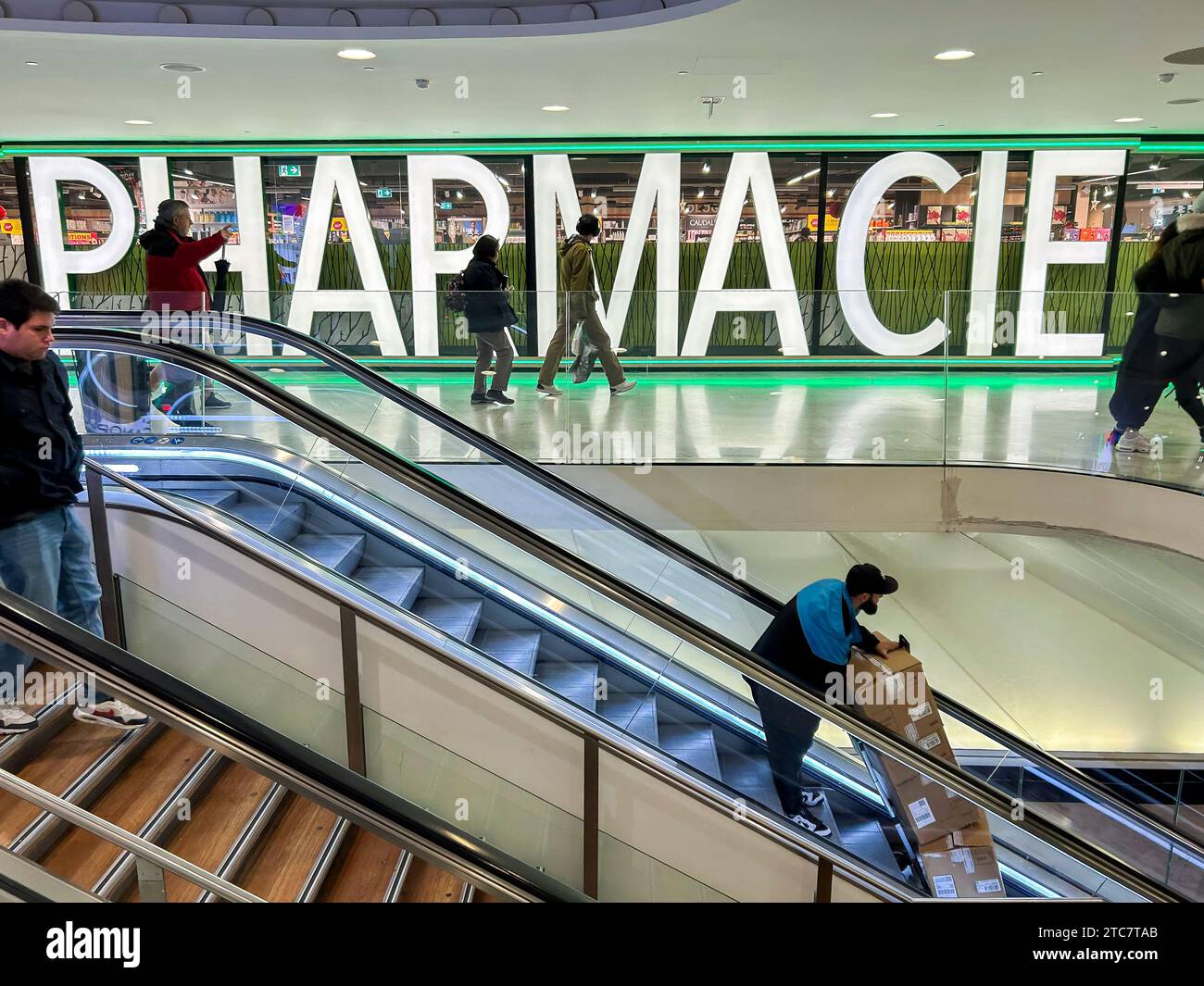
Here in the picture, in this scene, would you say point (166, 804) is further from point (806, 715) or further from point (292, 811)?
point (806, 715)

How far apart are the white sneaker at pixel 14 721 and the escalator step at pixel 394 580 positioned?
1582 mm

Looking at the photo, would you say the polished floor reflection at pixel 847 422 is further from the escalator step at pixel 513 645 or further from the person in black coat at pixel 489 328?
the escalator step at pixel 513 645

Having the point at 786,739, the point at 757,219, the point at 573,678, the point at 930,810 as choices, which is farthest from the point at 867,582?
the point at 757,219

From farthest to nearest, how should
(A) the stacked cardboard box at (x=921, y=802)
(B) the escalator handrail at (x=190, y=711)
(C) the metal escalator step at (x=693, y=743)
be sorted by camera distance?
(A) the stacked cardboard box at (x=921, y=802), (C) the metal escalator step at (x=693, y=743), (B) the escalator handrail at (x=190, y=711)

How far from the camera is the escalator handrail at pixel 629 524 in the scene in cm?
490

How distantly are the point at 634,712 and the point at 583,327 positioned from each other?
3418 mm

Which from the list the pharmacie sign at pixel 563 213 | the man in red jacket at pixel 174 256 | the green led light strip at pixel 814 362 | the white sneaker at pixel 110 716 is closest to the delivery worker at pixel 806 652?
the white sneaker at pixel 110 716

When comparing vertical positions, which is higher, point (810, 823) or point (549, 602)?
point (549, 602)

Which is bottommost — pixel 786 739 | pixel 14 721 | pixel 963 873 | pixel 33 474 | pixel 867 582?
pixel 963 873

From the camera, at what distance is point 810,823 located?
4.12 metres

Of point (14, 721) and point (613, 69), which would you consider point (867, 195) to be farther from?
point (14, 721)

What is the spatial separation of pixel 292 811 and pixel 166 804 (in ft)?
1.56

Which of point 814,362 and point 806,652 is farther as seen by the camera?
point 814,362

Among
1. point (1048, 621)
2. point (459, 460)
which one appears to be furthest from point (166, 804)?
point (1048, 621)
